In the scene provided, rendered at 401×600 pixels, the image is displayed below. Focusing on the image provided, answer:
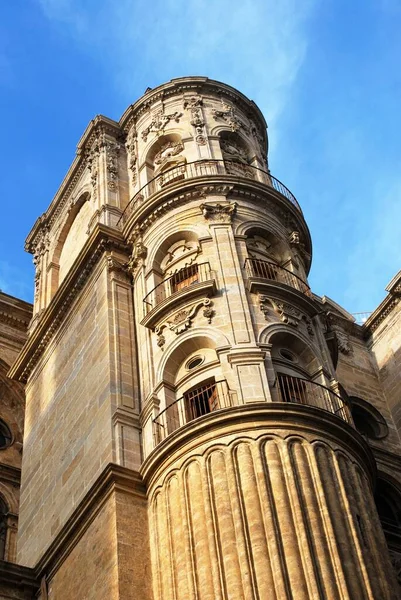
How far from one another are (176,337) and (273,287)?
9.25 ft

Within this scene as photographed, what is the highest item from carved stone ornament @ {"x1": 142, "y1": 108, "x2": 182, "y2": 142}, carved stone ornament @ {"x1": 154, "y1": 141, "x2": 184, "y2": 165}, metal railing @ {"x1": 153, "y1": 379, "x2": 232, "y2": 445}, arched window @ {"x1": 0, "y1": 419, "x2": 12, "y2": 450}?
carved stone ornament @ {"x1": 142, "y1": 108, "x2": 182, "y2": 142}

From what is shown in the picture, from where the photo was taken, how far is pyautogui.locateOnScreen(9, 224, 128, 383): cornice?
2758cm

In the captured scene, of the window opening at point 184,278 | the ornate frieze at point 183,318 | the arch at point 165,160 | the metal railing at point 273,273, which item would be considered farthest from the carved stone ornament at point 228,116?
the ornate frieze at point 183,318

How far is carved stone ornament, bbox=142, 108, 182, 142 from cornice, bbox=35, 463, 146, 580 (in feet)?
48.2

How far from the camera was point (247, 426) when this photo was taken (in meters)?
19.8

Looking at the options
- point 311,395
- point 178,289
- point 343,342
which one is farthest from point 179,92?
point 311,395

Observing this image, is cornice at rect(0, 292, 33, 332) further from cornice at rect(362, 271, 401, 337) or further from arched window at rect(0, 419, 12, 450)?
cornice at rect(362, 271, 401, 337)

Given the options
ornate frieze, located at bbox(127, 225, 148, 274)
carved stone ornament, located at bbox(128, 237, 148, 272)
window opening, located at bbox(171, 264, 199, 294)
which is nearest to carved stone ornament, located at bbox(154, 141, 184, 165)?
ornate frieze, located at bbox(127, 225, 148, 274)

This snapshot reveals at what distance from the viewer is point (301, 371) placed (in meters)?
23.0

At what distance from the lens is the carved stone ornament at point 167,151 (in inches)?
1215

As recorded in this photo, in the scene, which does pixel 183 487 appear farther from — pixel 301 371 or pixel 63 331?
pixel 63 331

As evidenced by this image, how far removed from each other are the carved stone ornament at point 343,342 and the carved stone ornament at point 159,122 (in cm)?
1006

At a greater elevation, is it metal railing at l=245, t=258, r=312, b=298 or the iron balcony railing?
the iron balcony railing

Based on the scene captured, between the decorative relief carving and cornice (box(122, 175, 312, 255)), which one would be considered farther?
cornice (box(122, 175, 312, 255))
